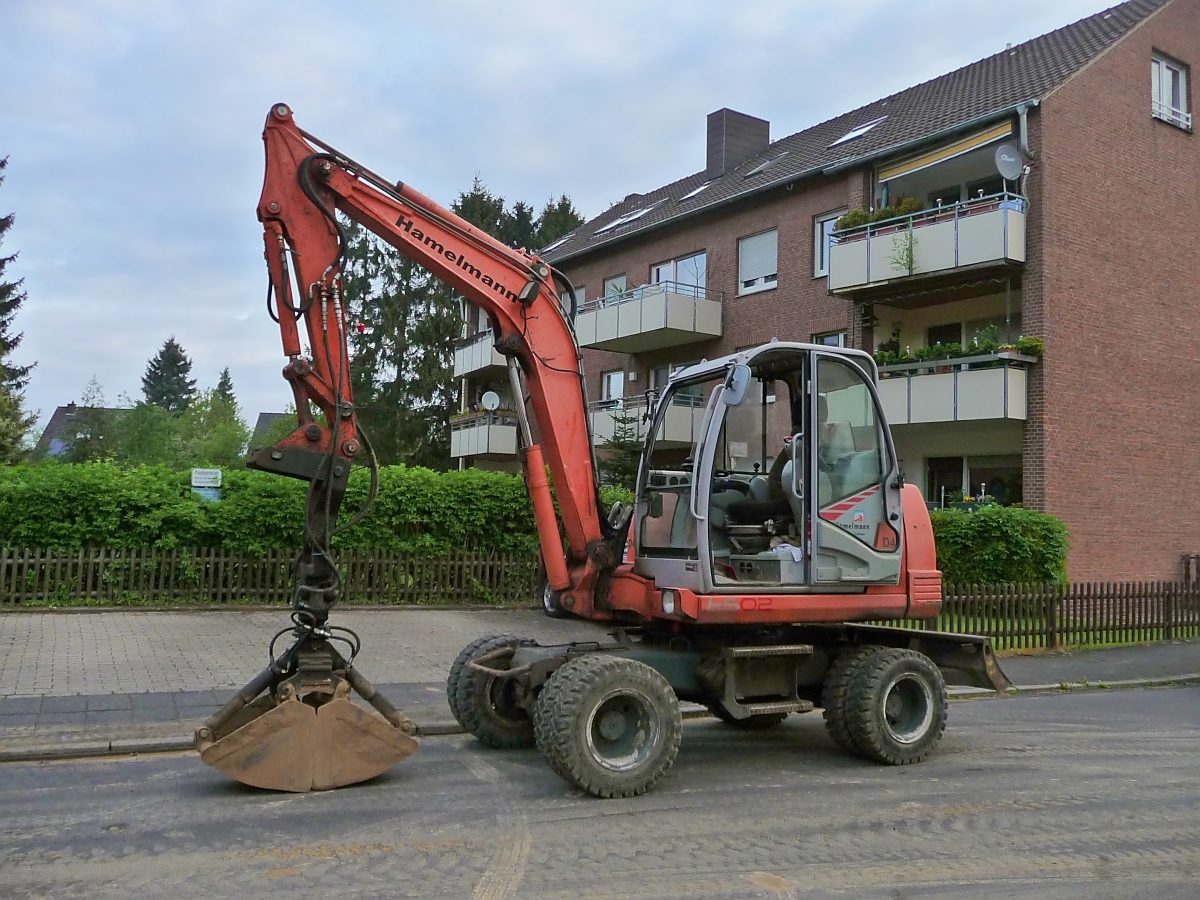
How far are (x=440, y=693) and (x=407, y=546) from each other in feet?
21.6

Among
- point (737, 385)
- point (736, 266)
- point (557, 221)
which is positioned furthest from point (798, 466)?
point (557, 221)

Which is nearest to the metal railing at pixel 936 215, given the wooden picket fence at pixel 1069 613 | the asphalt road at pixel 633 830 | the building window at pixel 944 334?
the building window at pixel 944 334

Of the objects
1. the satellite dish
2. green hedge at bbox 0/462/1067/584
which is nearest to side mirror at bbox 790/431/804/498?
green hedge at bbox 0/462/1067/584

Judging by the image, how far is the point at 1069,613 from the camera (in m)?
15.5

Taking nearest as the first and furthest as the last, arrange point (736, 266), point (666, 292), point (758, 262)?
point (758, 262) → point (666, 292) → point (736, 266)

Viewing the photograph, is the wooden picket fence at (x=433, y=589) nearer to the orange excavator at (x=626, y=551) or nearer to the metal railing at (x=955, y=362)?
Answer: the metal railing at (x=955, y=362)

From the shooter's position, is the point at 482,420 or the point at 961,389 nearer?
the point at 961,389

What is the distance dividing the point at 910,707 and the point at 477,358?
29656 millimetres

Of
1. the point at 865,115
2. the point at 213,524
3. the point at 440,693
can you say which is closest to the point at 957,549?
the point at 440,693

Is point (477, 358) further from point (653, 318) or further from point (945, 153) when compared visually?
point (945, 153)

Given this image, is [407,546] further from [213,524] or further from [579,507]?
[579,507]

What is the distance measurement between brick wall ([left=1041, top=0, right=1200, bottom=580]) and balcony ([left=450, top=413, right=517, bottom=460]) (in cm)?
1756

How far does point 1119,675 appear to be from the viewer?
531 inches

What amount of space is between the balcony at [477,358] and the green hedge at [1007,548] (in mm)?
19483
